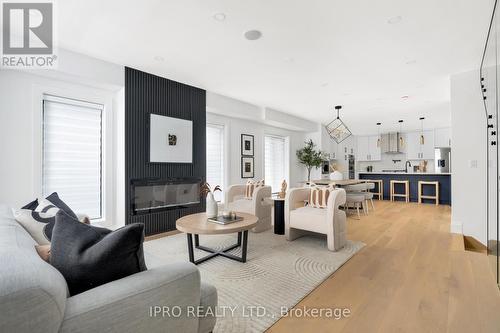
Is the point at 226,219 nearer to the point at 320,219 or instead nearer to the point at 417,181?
the point at 320,219

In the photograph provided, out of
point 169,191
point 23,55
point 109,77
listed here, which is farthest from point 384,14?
point 23,55

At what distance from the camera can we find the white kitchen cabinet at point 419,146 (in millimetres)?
8617

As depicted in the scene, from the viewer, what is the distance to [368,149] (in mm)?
9945

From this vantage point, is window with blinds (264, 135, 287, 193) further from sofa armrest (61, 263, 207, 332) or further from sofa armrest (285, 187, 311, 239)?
sofa armrest (61, 263, 207, 332)

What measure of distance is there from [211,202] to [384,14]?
2.63 m

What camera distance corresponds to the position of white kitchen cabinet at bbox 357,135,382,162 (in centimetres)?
973

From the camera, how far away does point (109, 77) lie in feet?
11.5

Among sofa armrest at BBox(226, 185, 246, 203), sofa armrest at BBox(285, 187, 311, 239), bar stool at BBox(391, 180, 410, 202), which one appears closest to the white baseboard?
sofa armrest at BBox(285, 187, 311, 239)

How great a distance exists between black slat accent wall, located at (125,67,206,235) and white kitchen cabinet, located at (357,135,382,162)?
24.9 feet

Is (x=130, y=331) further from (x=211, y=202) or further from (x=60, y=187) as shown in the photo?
(x=60, y=187)

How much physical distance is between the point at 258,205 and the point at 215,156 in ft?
6.60

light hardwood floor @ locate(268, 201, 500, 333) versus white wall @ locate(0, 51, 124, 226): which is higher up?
white wall @ locate(0, 51, 124, 226)

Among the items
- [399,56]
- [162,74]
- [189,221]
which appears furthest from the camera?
[162,74]

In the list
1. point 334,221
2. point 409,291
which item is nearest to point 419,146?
point 334,221
